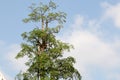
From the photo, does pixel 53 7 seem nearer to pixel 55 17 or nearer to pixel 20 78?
pixel 55 17

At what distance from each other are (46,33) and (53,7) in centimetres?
440

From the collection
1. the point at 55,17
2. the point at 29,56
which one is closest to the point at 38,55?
the point at 29,56

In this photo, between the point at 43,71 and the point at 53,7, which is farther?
the point at 53,7

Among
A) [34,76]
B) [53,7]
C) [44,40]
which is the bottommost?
[34,76]

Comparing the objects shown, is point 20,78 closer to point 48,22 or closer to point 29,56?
point 29,56

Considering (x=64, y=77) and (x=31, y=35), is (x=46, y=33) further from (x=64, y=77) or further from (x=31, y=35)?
(x=64, y=77)

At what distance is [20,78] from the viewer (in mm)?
55719

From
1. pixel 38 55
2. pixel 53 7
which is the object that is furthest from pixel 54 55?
pixel 53 7

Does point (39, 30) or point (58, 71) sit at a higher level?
point (39, 30)

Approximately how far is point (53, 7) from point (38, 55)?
690 centimetres

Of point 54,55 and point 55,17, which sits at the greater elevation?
point 55,17

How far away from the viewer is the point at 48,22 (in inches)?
2317

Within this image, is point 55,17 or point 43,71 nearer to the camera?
point 43,71

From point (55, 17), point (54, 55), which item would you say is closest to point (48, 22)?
point (55, 17)
